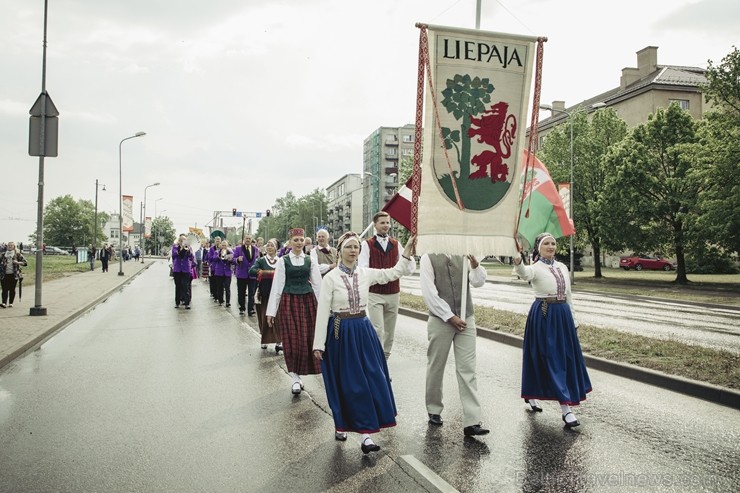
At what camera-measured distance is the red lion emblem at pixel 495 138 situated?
5.27 m

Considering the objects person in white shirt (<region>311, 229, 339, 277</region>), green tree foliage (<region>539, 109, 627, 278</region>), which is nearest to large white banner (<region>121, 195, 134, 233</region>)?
green tree foliage (<region>539, 109, 627, 278</region>)

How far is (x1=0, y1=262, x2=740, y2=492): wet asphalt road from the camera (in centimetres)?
425

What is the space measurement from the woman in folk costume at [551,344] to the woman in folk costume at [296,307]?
2519 millimetres

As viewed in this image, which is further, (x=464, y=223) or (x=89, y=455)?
(x=464, y=223)

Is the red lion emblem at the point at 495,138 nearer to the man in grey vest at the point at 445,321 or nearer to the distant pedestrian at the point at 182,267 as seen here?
the man in grey vest at the point at 445,321

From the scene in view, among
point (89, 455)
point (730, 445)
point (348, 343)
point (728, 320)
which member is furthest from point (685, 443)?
point (728, 320)

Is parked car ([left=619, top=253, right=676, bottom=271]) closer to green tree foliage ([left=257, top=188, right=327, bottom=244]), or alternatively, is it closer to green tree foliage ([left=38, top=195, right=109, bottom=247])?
green tree foliage ([left=257, top=188, right=327, bottom=244])

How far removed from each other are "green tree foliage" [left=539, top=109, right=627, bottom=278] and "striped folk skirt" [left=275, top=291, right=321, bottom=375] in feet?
107

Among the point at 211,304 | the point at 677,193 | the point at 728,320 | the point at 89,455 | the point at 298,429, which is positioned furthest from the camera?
the point at 677,193

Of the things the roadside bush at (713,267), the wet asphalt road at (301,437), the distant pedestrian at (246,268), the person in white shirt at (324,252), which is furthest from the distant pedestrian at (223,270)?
the roadside bush at (713,267)

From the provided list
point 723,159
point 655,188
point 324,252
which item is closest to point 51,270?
point 324,252

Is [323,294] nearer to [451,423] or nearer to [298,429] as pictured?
[298,429]

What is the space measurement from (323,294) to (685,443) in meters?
3.34

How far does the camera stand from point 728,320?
1537 centimetres
